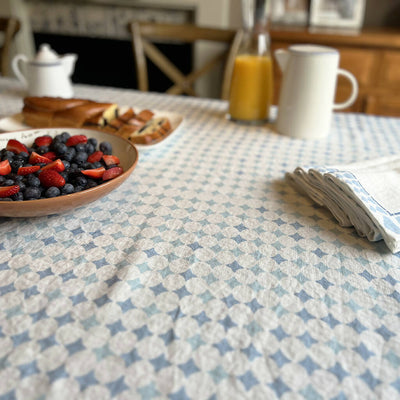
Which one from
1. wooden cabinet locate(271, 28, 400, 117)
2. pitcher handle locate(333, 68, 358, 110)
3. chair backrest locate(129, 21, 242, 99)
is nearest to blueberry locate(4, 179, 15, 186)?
pitcher handle locate(333, 68, 358, 110)

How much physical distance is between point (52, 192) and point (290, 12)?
6.50ft

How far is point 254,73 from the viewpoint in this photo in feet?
3.15

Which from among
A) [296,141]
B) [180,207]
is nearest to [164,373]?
[180,207]

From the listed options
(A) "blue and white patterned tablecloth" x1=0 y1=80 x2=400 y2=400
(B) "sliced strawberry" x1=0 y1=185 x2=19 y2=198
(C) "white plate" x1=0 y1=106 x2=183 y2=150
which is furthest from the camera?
(C) "white plate" x1=0 y1=106 x2=183 y2=150

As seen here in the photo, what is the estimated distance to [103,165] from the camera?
0.62 m

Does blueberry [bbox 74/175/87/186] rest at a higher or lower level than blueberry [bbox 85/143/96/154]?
lower

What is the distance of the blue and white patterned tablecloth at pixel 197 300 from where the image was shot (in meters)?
0.34

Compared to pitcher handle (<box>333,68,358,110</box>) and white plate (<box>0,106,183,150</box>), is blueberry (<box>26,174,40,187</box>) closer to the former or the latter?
white plate (<box>0,106,183,150</box>)

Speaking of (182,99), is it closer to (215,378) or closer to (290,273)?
(290,273)

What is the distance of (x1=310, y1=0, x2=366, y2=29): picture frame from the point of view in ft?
6.49

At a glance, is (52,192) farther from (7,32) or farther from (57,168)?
(7,32)

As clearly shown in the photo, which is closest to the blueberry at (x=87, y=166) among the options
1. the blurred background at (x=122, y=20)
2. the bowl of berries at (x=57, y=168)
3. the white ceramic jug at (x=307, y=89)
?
the bowl of berries at (x=57, y=168)

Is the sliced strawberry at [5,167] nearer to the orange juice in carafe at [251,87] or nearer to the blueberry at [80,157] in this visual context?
the blueberry at [80,157]

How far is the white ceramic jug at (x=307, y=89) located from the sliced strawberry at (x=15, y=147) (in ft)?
1.90
